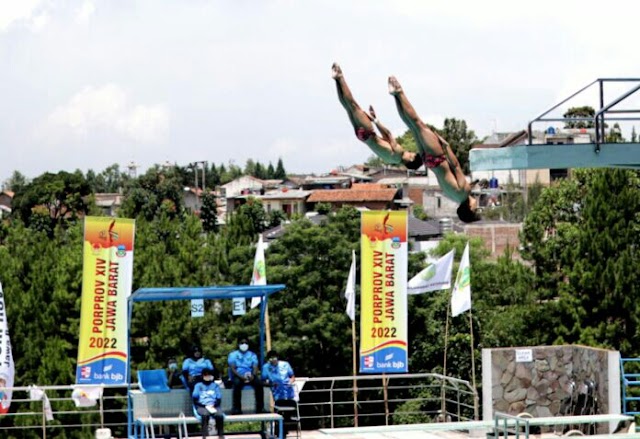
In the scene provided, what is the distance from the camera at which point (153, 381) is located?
19.4 meters

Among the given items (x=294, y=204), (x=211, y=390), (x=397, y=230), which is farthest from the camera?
(x=294, y=204)

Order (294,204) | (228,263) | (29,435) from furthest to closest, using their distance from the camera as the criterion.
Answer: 1. (294,204)
2. (228,263)
3. (29,435)

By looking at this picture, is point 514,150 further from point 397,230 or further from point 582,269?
point 582,269

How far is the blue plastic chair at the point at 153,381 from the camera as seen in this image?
19209 millimetres

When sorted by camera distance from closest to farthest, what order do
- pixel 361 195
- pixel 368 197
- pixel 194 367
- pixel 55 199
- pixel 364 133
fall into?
pixel 364 133 < pixel 194 367 < pixel 55 199 < pixel 368 197 < pixel 361 195

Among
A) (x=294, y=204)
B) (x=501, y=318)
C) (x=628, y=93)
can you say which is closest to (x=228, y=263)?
(x=501, y=318)

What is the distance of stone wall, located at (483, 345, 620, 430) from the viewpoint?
21328 millimetres

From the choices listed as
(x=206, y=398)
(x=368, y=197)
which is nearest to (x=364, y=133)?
(x=206, y=398)

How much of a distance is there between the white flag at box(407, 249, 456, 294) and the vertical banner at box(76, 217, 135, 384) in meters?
5.42

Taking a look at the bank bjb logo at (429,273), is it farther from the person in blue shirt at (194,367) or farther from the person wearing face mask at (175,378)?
the person in blue shirt at (194,367)

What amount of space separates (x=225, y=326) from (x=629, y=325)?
12.5m

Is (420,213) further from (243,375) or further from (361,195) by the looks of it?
(243,375)

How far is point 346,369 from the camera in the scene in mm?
45062

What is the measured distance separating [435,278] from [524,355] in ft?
21.4
